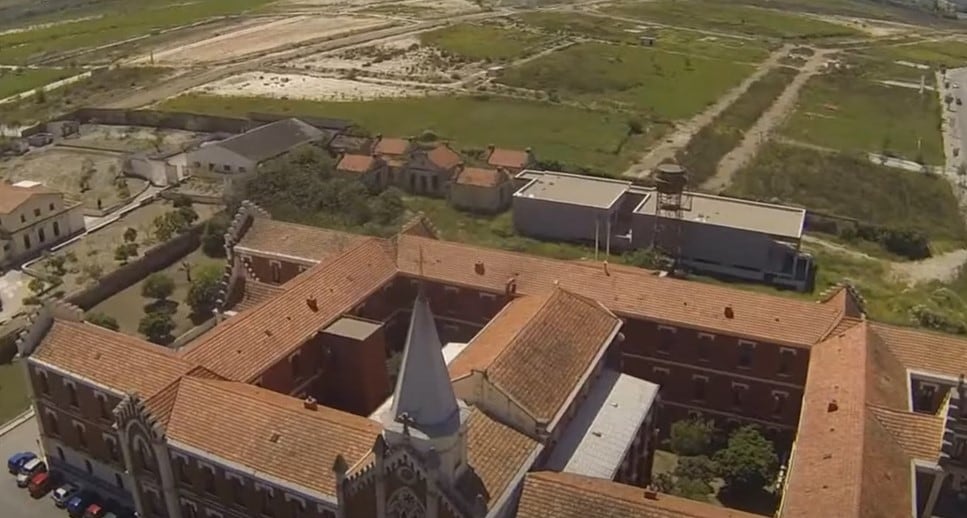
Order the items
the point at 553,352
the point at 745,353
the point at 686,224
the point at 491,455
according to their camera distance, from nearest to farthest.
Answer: the point at 491,455 < the point at 553,352 < the point at 745,353 < the point at 686,224

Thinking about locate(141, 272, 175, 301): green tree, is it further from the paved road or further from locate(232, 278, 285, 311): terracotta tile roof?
the paved road

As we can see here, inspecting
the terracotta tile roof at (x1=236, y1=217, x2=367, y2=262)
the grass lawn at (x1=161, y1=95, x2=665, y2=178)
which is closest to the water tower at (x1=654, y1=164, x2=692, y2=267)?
the grass lawn at (x1=161, y1=95, x2=665, y2=178)

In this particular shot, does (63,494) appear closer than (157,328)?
Yes

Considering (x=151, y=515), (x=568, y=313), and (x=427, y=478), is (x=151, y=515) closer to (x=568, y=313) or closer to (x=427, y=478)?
(x=427, y=478)

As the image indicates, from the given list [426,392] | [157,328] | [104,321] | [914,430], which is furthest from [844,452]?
[104,321]

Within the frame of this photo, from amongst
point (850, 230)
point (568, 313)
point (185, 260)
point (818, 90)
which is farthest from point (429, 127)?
point (568, 313)

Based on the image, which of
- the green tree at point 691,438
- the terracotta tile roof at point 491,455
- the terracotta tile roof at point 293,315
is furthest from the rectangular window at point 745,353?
the terracotta tile roof at point 293,315

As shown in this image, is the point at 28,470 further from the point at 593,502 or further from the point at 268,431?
the point at 593,502
